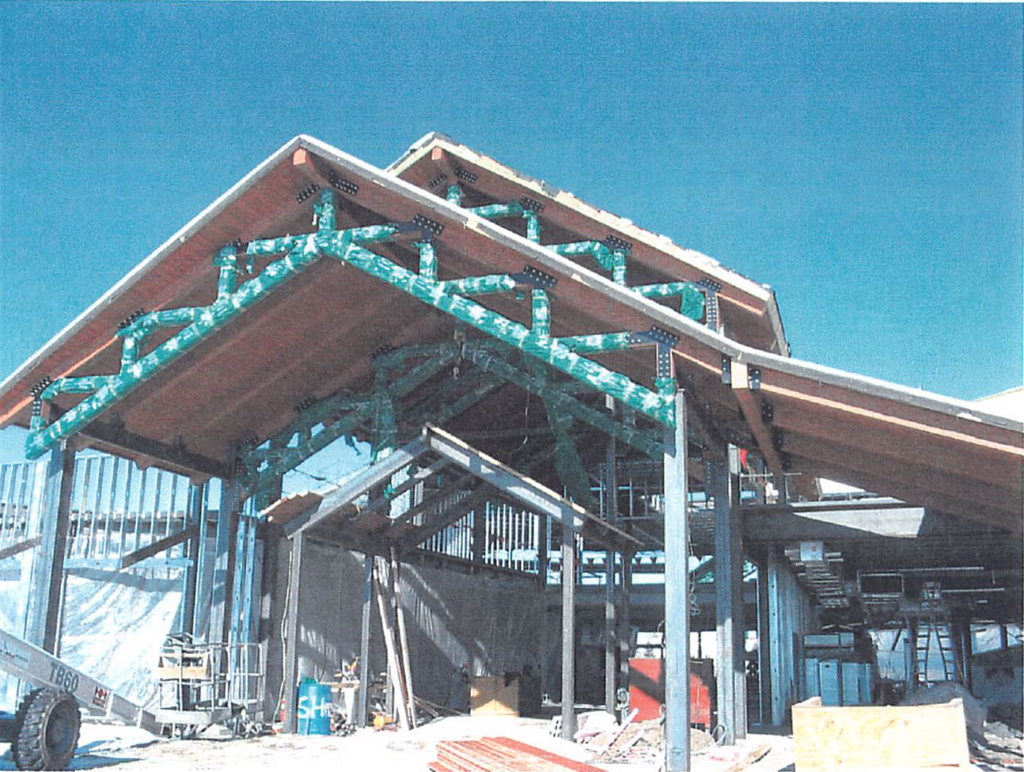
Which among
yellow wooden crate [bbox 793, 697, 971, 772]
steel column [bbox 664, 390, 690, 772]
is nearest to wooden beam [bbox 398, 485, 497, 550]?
steel column [bbox 664, 390, 690, 772]

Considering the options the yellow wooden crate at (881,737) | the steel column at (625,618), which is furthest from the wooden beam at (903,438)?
the steel column at (625,618)

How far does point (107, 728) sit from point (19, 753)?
5593 millimetres

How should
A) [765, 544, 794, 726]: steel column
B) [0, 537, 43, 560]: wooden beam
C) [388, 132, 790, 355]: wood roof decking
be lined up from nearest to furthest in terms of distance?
[388, 132, 790, 355]: wood roof decking → [0, 537, 43, 560]: wooden beam → [765, 544, 794, 726]: steel column

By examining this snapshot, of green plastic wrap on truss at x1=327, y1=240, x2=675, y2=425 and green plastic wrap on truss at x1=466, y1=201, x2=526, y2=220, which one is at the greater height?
green plastic wrap on truss at x1=466, y1=201, x2=526, y2=220

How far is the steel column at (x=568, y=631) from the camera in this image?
15.2 metres

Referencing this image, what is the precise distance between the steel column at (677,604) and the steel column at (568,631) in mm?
2978

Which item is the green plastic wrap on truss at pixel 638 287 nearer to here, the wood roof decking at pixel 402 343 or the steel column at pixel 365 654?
the wood roof decking at pixel 402 343

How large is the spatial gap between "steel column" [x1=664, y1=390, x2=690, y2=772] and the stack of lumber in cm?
112

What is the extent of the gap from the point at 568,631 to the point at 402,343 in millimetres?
5996

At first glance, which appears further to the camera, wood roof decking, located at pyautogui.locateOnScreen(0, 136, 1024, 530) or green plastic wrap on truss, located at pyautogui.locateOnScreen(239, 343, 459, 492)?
green plastic wrap on truss, located at pyautogui.locateOnScreen(239, 343, 459, 492)

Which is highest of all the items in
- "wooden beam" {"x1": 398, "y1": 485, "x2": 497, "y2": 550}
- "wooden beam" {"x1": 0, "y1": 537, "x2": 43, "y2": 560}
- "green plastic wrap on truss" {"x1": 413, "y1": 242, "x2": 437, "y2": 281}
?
"green plastic wrap on truss" {"x1": 413, "y1": 242, "x2": 437, "y2": 281}

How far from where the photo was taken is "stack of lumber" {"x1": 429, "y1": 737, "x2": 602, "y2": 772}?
10.7 metres

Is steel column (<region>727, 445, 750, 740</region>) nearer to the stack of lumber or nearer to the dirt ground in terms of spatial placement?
the dirt ground

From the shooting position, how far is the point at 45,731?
438 inches
